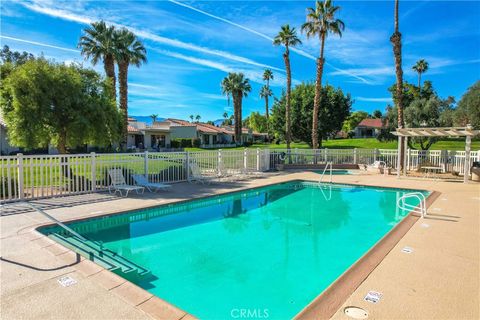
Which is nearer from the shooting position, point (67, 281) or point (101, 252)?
point (67, 281)

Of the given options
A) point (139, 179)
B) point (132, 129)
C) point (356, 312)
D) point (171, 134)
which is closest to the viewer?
point (356, 312)

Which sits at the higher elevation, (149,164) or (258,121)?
(258,121)

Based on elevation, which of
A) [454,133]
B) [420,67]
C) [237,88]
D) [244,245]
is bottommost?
[244,245]

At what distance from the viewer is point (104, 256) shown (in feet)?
17.7

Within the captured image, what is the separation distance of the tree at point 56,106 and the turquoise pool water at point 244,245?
5.15 m

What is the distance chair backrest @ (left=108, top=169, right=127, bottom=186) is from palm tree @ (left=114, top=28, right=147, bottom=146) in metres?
14.3

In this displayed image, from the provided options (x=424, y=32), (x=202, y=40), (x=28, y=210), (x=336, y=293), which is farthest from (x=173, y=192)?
(x=424, y=32)

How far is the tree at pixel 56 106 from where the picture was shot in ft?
32.3

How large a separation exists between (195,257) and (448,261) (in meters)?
4.15

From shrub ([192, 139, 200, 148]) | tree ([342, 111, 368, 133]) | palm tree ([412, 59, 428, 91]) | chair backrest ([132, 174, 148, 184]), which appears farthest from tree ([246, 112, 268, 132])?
chair backrest ([132, 174, 148, 184])

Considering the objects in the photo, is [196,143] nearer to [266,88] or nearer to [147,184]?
[266,88]

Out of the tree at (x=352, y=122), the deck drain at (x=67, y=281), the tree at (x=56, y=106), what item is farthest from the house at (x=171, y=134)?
the deck drain at (x=67, y=281)

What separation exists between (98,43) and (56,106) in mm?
15538

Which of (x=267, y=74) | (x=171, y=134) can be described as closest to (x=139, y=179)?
(x=171, y=134)
